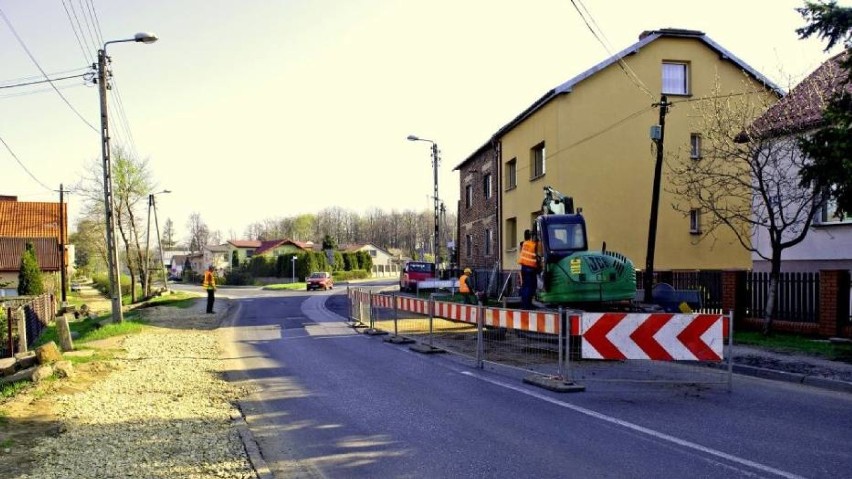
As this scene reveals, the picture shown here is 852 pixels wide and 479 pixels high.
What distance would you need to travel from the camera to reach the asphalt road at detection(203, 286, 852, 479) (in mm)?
5570

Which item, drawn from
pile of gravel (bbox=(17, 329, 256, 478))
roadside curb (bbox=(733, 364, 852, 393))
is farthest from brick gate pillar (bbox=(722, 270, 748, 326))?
pile of gravel (bbox=(17, 329, 256, 478))

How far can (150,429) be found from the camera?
22.4ft

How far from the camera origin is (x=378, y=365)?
454 inches

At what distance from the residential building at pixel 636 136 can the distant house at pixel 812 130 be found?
18.0 ft

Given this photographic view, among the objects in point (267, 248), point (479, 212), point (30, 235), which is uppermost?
point (479, 212)

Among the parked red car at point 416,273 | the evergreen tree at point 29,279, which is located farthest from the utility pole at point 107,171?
the evergreen tree at point 29,279

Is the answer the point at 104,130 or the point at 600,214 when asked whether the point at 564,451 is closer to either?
the point at 104,130

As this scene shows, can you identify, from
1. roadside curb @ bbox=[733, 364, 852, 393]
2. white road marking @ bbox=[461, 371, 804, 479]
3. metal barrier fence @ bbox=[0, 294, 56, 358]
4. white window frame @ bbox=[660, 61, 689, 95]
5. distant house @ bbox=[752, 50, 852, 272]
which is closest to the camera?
white road marking @ bbox=[461, 371, 804, 479]

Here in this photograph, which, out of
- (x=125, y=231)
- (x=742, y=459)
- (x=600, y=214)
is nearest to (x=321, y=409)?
(x=742, y=459)

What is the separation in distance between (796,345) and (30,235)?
58.4m

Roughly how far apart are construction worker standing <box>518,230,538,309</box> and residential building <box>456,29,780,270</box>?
10525 millimetres

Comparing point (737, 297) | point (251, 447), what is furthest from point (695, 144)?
point (251, 447)

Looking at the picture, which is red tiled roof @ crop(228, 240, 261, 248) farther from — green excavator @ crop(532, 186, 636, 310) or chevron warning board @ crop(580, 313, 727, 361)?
chevron warning board @ crop(580, 313, 727, 361)

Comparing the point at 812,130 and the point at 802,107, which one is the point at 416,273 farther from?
the point at 812,130
